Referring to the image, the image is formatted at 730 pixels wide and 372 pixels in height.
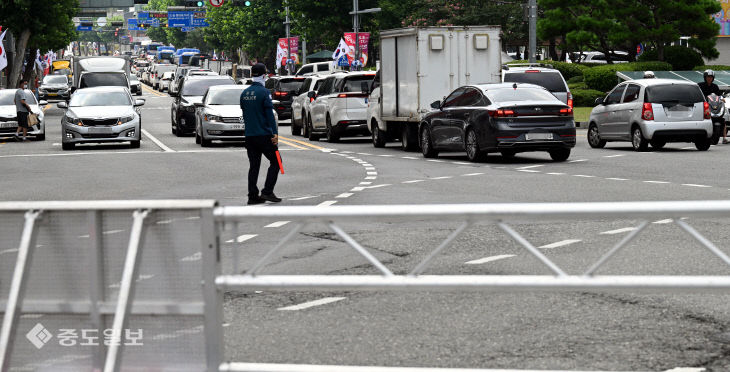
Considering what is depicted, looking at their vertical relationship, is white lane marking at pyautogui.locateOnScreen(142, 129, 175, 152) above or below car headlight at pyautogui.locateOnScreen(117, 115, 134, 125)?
below

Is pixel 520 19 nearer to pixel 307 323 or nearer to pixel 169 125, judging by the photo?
pixel 169 125

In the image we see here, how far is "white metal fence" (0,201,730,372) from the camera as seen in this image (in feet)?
16.5

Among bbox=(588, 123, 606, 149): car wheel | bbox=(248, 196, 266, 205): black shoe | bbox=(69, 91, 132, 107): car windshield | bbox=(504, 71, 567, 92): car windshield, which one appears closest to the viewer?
bbox=(248, 196, 266, 205): black shoe

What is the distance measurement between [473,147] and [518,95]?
1263 millimetres

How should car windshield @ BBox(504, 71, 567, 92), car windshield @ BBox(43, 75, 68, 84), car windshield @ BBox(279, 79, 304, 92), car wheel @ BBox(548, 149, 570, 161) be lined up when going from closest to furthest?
car wheel @ BBox(548, 149, 570, 161)
car windshield @ BBox(504, 71, 567, 92)
car windshield @ BBox(279, 79, 304, 92)
car windshield @ BBox(43, 75, 68, 84)

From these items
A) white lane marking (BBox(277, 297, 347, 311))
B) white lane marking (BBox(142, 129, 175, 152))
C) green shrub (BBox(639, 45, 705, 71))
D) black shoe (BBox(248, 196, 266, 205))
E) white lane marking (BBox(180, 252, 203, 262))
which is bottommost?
white lane marking (BBox(142, 129, 175, 152))

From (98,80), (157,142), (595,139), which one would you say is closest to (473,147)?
(595,139)

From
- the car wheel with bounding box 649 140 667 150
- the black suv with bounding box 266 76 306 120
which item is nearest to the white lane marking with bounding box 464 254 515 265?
the car wheel with bounding box 649 140 667 150

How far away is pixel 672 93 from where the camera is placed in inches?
987

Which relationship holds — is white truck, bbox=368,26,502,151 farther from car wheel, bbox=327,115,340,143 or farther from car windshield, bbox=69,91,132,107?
car windshield, bbox=69,91,132,107

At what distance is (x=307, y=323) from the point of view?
7.20m

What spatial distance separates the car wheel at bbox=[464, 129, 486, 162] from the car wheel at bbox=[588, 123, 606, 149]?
522cm

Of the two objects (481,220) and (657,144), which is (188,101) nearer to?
(657,144)

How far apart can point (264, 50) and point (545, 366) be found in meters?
89.4
